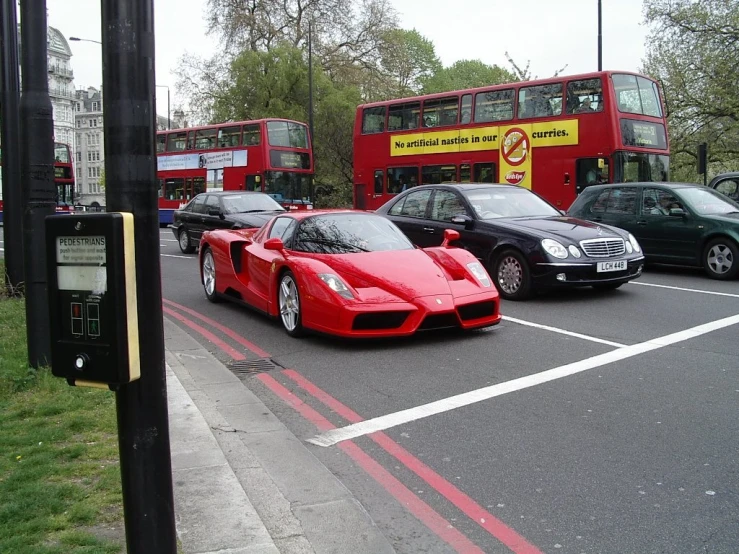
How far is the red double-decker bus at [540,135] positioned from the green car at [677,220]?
3.55 m

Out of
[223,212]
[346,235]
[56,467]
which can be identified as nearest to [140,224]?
[56,467]

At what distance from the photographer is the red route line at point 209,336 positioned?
24.4 ft

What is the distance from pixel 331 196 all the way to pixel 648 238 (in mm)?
26837

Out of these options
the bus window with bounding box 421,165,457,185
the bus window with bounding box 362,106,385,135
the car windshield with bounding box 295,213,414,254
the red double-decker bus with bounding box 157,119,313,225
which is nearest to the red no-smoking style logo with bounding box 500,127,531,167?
the bus window with bounding box 421,165,457,185

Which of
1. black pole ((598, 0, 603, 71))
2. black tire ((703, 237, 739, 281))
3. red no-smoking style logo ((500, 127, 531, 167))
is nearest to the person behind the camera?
black tire ((703, 237, 739, 281))

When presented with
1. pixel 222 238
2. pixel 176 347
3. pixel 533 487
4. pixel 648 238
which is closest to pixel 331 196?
pixel 648 238

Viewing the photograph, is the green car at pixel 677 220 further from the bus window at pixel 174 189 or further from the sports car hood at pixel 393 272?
the bus window at pixel 174 189

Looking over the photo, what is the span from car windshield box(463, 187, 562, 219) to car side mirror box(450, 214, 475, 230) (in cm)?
17

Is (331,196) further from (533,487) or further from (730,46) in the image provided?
(533,487)

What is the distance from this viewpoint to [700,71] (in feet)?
97.8

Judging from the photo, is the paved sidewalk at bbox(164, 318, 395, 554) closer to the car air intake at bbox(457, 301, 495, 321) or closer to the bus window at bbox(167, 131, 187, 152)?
the car air intake at bbox(457, 301, 495, 321)

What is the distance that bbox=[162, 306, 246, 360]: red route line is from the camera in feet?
24.4

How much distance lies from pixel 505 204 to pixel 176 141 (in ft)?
73.4

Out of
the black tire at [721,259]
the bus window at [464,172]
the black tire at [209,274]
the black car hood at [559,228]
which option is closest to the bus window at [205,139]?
the bus window at [464,172]
